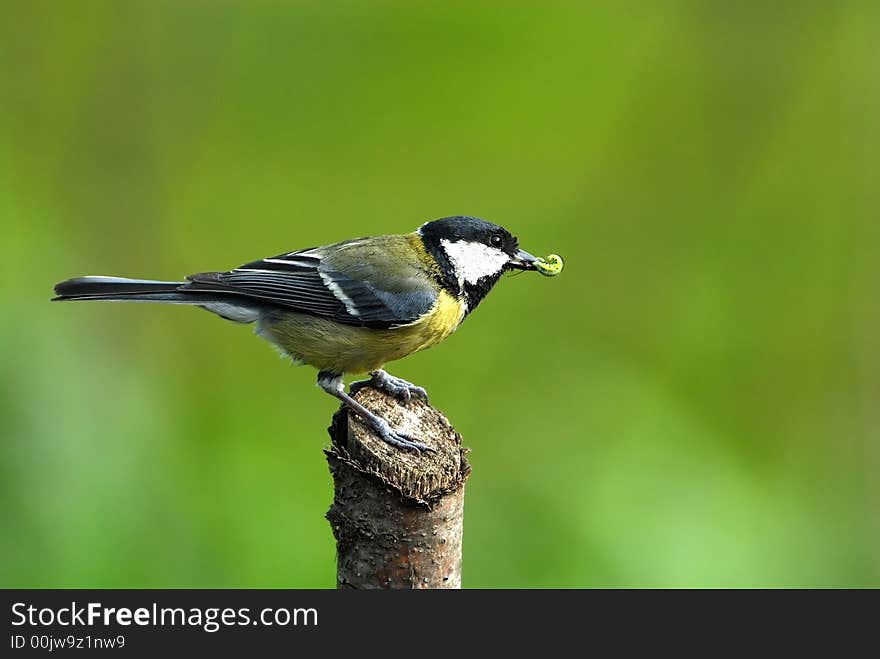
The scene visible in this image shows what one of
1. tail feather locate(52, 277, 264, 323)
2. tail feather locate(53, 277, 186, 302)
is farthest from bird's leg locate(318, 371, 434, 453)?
tail feather locate(53, 277, 186, 302)

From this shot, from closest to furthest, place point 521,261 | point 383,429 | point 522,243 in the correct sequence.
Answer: point 383,429 → point 521,261 → point 522,243

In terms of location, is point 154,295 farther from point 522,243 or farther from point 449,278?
point 522,243

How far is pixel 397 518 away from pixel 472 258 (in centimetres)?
130

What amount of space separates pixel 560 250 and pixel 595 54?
1.05 m

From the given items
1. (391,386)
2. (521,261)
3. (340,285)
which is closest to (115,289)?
(340,285)

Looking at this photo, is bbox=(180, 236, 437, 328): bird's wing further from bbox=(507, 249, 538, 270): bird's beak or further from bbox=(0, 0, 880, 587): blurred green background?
bbox=(0, 0, 880, 587): blurred green background

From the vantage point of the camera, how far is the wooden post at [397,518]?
204cm

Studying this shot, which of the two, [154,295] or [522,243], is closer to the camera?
[154,295]

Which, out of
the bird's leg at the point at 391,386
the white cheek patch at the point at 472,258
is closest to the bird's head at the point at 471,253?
the white cheek patch at the point at 472,258

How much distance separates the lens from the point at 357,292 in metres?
3.03

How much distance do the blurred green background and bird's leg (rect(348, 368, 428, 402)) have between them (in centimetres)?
74

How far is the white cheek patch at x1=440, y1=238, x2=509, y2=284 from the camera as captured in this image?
313 cm

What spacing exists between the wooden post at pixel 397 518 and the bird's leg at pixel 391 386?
66 cm

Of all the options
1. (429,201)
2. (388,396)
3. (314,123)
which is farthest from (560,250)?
(388,396)
